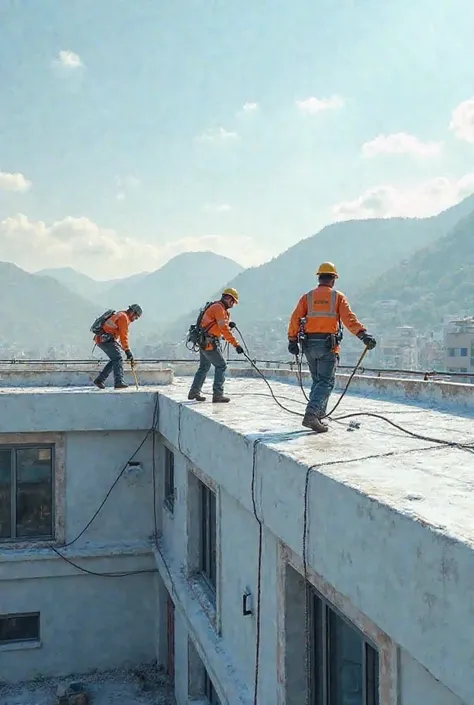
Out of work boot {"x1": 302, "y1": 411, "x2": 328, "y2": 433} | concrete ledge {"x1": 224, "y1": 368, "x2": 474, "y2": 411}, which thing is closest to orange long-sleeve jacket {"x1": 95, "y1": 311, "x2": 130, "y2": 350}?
concrete ledge {"x1": 224, "y1": 368, "x2": 474, "y2": 411}

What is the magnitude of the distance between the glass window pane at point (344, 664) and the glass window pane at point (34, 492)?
26.2 ft

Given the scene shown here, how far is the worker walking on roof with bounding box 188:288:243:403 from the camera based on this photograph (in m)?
8.81

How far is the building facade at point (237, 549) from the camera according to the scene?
3.05 m

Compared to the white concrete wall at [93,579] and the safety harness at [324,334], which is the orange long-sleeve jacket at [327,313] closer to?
the safety harness at [324,334]

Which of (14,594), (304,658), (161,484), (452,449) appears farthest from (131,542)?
(452,449)

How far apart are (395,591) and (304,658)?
7.27 ft

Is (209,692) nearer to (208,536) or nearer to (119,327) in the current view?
(208,536)

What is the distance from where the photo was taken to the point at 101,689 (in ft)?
35.5

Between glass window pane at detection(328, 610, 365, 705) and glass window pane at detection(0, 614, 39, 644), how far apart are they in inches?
332

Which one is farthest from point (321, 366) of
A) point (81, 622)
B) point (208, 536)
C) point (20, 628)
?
point (20, 628)

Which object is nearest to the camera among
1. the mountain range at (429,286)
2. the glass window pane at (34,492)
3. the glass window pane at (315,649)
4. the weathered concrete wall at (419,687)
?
the weathered concrete wall at (419,687)

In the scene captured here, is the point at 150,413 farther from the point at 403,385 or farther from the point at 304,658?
the point at 304,658

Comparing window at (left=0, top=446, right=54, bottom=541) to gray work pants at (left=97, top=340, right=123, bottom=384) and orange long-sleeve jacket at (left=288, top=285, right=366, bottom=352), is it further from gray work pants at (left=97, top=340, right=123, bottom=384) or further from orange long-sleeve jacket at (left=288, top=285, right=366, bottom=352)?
orange long-sleeve jacket at (left=288, top=285, right=366, bottom=352)

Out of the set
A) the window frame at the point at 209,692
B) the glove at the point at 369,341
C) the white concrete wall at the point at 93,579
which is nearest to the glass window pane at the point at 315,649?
the glove at the point at 369,341
